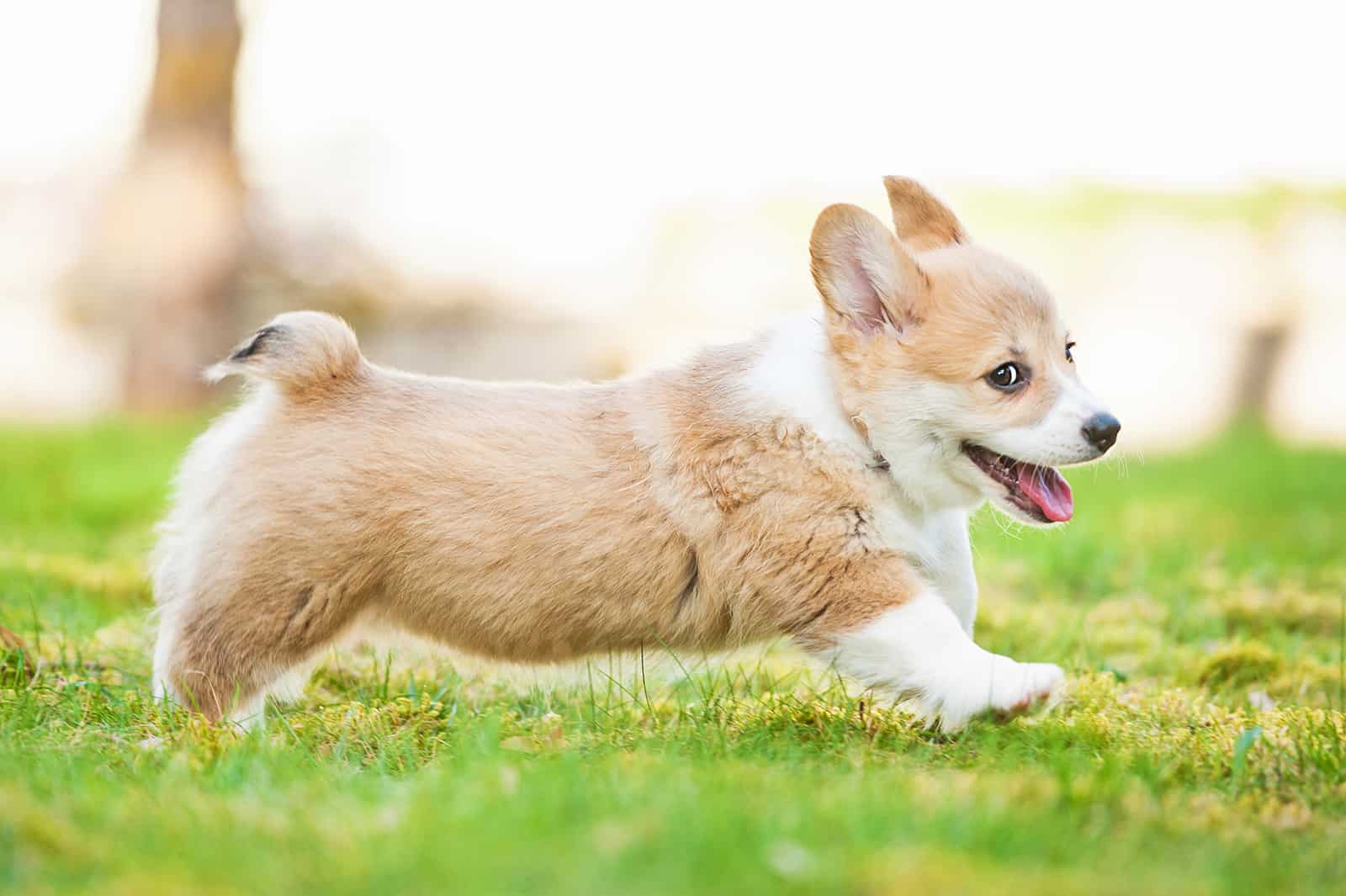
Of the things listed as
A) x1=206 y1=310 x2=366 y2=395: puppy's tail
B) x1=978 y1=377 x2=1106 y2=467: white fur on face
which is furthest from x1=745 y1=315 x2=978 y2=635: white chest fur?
x1=206 y1=310 x2=366 y2=395: puppy's tail

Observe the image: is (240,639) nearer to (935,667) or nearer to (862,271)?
(935,667)

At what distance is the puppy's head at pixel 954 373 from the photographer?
3.39 metres

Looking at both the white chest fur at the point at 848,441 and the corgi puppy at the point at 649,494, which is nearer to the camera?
the corgi puppy at the point at 649,494

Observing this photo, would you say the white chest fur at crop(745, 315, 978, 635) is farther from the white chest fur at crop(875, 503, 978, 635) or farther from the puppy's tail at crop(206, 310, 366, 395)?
the puppy's tail at crop(206, 310, 366, 395)

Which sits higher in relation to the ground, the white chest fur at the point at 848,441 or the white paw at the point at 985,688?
the white chest fur at the point at 848,441

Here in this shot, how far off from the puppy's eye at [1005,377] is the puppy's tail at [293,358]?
1732 mm

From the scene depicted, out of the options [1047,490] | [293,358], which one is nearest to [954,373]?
[1047,490]

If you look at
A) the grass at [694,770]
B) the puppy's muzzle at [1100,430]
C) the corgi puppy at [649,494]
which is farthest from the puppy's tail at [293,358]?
the puppy's muzzle at [1100,430]

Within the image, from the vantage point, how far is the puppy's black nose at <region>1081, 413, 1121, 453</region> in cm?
331

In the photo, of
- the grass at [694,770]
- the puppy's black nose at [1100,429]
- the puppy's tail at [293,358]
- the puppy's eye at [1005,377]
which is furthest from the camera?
the puppy's tail at [293,358]

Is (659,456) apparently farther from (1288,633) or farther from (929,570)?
(1288,633)

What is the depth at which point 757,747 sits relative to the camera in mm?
3090

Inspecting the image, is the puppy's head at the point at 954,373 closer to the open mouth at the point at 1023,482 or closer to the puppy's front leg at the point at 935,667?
the open mouth at the point at 1023,482

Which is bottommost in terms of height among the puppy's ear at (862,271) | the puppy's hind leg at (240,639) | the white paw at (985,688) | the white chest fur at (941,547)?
the puppy's hind leg at (240,639)
